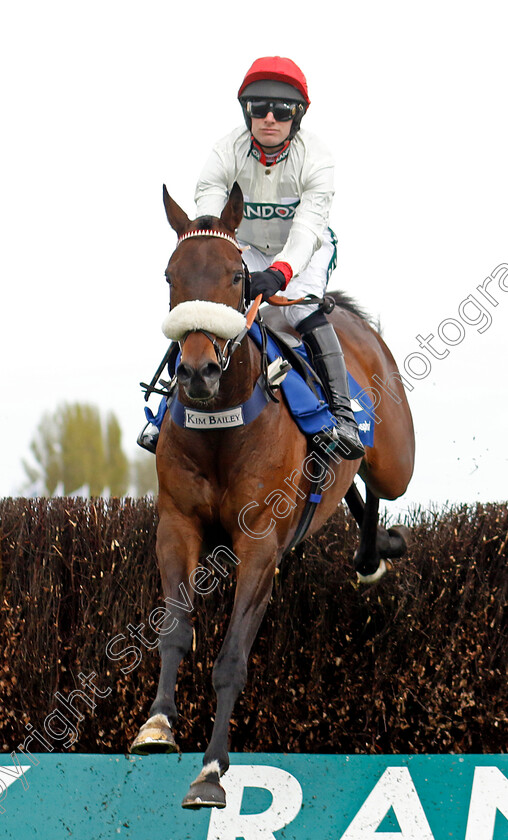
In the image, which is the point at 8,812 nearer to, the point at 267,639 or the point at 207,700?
the point at 207,700

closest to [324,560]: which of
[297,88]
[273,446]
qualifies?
[273,446]

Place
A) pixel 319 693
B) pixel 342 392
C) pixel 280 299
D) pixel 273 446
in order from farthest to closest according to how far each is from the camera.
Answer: pixel 319 693 → pixel 342 392 → pixel 280 299 → pixel 273 446

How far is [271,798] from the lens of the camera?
194 inches

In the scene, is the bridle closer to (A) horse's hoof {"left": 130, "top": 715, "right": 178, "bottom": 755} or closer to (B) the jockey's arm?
(B) the jockey's arm

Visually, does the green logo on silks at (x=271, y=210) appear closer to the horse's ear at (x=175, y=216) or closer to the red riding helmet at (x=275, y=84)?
the red riding helmet at (x=275, y=84)

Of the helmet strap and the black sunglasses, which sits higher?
the black sunglasses

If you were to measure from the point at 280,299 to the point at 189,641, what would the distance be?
173 cm

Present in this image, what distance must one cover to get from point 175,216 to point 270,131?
3.34ft

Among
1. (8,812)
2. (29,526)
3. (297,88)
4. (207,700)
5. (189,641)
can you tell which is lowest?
(8,812)

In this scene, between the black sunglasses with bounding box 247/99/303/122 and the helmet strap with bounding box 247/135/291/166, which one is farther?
the helmet strap with bounding box 247/135/291/166

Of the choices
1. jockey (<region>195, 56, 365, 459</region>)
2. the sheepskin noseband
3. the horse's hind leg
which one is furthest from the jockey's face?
the horse's hind leg

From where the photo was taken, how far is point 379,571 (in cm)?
623

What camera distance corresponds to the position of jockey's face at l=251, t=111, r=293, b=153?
466 centimetres

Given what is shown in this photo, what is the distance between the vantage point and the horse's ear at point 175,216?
398cm
